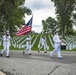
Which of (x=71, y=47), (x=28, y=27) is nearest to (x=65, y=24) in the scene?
(x=71, y=47)

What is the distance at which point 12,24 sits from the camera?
51688mm

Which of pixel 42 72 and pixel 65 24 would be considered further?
pixel 65 24

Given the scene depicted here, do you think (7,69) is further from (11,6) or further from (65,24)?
(65,24)

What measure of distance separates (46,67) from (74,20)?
58022 millimetres

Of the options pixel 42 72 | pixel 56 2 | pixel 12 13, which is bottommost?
pixel 42 72

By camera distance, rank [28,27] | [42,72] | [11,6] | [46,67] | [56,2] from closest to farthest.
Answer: [42,72] → [46,67] → [28,27] → [11,6] → [56,2]

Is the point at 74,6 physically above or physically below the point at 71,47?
above

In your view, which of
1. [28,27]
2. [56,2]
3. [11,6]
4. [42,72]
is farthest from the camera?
[56,2]

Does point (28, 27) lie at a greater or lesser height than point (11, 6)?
lesser

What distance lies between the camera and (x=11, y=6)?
A: 5053cm

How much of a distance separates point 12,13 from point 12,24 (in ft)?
5.93

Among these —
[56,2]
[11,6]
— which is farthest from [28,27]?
[56,2]

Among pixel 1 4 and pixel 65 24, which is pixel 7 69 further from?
pixel 65 24

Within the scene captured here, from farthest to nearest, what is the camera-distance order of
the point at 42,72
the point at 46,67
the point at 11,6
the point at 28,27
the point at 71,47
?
the point at 11,6
the point at 71,47
the point at 28,27
the point at 46,67
the point at 42,72
